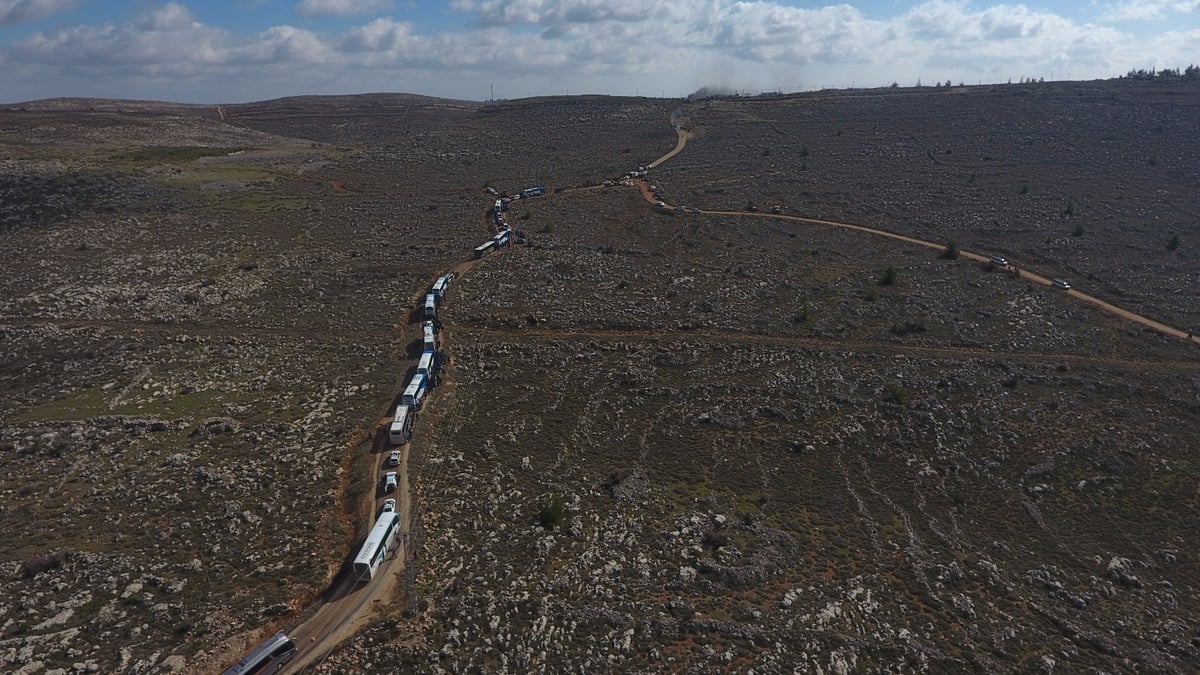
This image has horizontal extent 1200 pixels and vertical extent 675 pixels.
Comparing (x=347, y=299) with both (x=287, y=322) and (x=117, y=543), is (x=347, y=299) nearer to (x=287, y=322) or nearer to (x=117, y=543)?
(x=287, y=322)

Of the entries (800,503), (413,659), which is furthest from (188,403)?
(800,503)

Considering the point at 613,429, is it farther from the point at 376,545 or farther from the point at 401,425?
the point at 376,545

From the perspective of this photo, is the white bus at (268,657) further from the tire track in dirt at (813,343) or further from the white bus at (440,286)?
the white bus at (440,286)

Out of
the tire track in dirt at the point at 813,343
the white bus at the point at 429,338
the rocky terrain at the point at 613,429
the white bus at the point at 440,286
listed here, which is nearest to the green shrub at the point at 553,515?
the rocky terrain at the point at 613,429

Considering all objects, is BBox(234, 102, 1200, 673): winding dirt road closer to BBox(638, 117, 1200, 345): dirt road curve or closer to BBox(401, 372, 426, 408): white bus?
BBox(401, 372, 426, 408): white bus

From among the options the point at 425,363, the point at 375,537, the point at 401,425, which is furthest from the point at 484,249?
the point at 375,537

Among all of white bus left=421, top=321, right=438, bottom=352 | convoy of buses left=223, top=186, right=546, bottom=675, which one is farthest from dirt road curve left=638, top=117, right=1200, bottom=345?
white bus left=421, top=321, right=438, bottom=352
